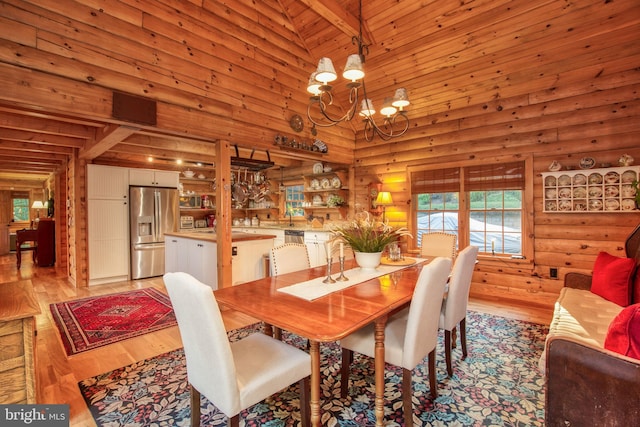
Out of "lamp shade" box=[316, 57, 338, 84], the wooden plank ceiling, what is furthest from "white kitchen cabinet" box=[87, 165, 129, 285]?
"lamp shade" box=[316, 57, 338, 84]

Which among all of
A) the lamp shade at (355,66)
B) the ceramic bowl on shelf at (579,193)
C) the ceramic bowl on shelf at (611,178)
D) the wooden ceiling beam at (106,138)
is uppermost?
the lamp shade at (355,66)

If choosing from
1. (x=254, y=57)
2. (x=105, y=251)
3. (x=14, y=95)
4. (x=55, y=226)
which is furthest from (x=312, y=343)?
(x=55, y=226)

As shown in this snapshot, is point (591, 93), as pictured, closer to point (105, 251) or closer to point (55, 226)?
point (105, 251)

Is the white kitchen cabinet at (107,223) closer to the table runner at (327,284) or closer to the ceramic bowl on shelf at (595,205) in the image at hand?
the table runner at (327,284)

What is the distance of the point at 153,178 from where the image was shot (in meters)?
5.79

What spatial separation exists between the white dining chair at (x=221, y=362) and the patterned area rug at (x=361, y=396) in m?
0.34

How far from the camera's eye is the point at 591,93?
345 centimetres

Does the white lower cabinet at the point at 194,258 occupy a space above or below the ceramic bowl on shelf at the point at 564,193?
below

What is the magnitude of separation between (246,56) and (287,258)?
2.61 m

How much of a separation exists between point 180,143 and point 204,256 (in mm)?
2271

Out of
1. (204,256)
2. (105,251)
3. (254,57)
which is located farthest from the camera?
(105,251)

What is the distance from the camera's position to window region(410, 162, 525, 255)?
4090mm

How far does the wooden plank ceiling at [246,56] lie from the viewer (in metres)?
2.45

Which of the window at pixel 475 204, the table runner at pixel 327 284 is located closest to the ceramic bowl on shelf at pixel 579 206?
the window at pixel 475 204
